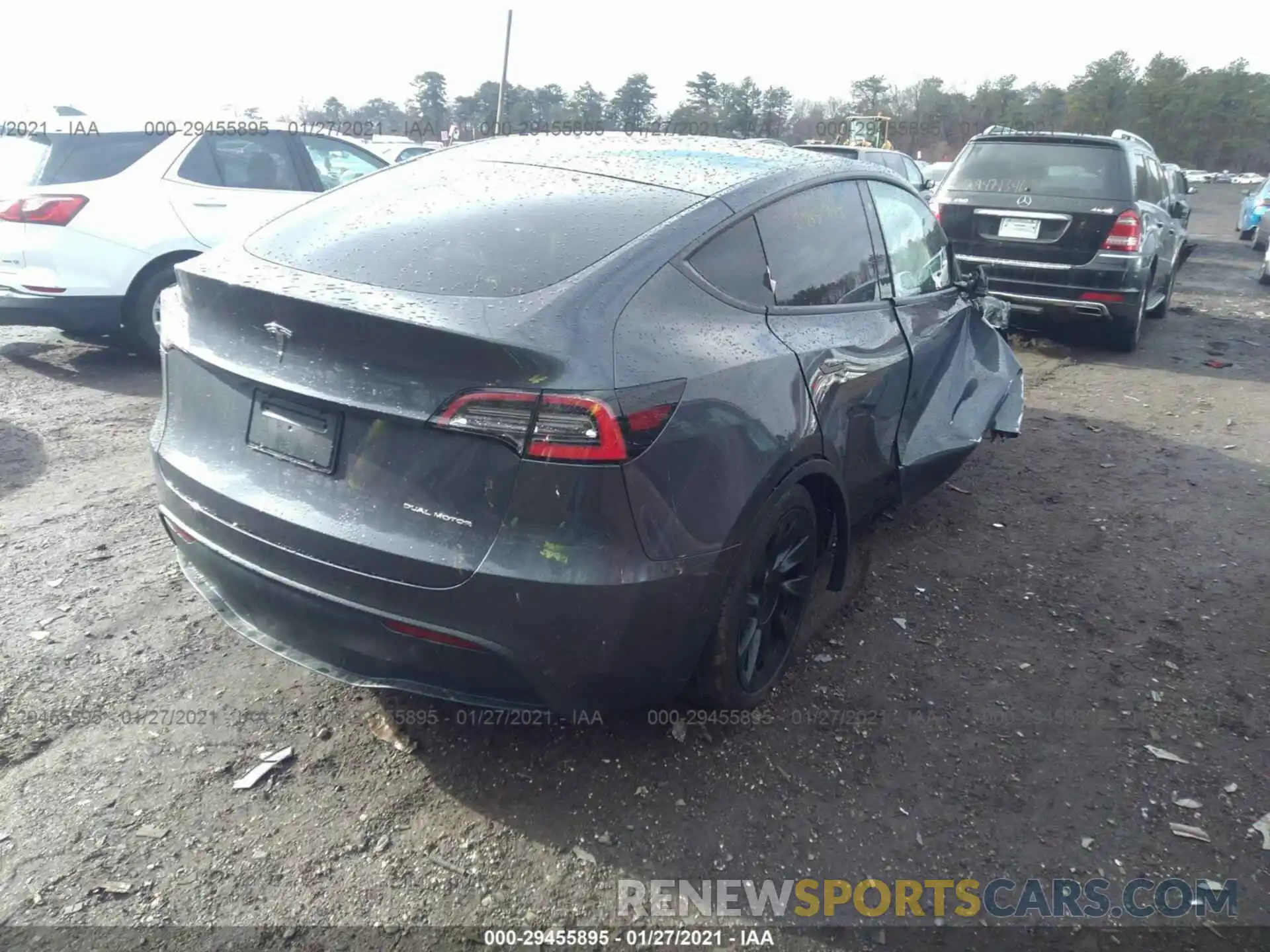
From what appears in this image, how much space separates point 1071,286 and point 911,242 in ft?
14.4

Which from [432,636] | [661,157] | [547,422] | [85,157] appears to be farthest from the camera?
[85,157]

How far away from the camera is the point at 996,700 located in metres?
3.22

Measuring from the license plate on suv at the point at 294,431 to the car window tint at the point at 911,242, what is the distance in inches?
98.4

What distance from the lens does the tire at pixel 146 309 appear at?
6445 millimetres

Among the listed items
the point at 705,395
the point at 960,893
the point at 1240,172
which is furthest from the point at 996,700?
the point at 1240,172

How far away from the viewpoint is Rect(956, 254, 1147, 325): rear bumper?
7668mm

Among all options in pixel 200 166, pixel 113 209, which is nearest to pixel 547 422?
pixel 113 209

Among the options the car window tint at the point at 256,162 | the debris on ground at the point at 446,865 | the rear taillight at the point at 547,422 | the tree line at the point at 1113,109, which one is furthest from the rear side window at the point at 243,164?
the tree line at the point at 1113,109

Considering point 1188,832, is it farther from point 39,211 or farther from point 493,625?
point 39,211

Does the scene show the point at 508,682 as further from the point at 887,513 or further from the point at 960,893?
the point at 887,513

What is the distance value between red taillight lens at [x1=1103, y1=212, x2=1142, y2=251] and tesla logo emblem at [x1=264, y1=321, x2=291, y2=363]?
7.24 metres

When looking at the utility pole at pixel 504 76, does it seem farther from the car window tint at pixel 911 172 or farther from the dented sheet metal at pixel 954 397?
the dented sheet metal at pixel 954 397

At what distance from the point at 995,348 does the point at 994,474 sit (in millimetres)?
790

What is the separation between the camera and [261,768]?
2699 millimetres
